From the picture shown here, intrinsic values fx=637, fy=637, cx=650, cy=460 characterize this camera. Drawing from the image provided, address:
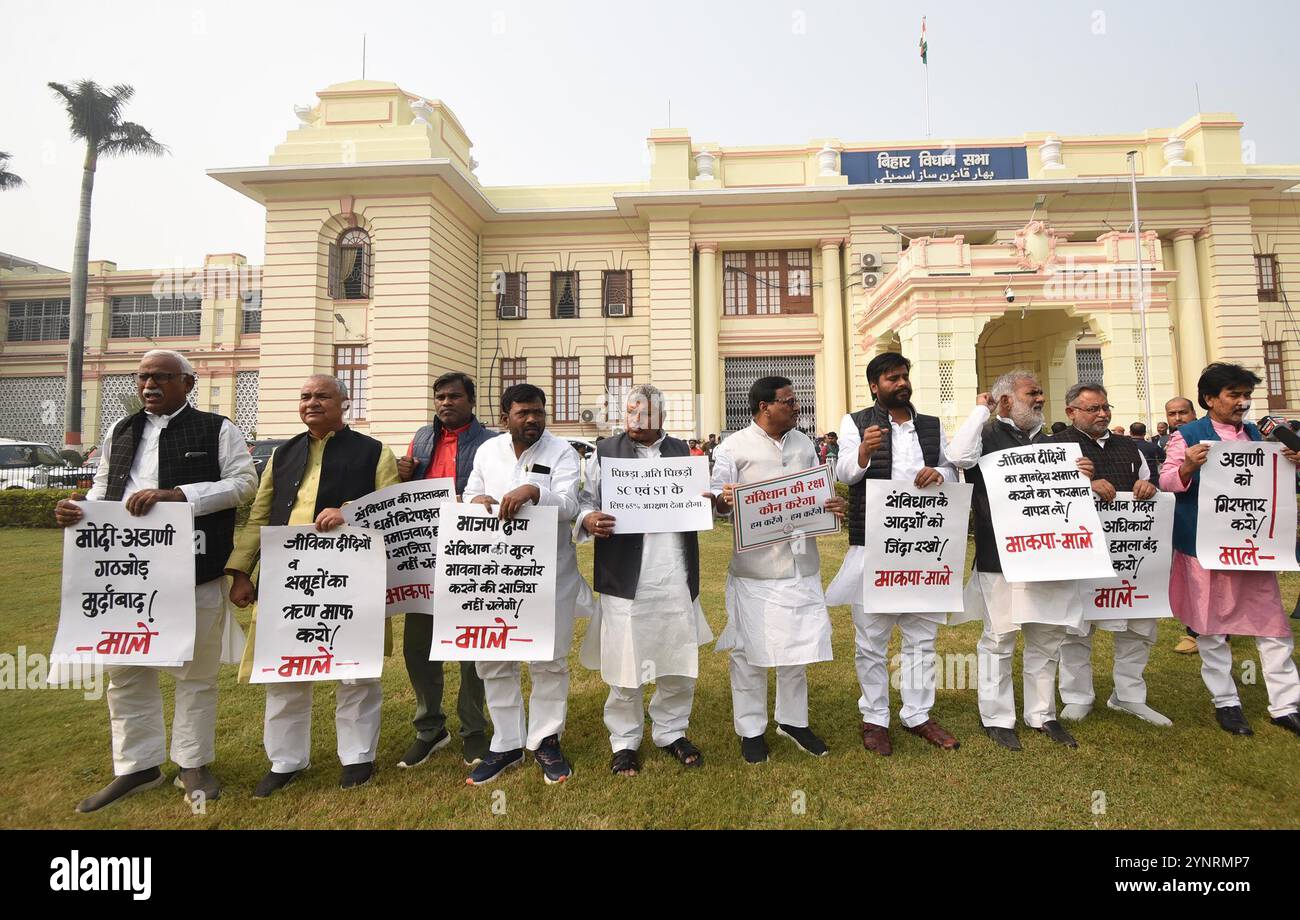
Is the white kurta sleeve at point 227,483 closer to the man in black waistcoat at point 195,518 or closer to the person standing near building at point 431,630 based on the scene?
the man in black waistcoat at point 195,518

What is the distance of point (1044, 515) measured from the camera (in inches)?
159

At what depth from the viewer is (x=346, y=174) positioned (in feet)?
61.6

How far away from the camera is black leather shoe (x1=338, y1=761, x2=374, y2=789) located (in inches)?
139

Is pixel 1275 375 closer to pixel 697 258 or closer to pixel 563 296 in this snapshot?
pixel 697 258

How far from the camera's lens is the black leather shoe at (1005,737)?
388 cm

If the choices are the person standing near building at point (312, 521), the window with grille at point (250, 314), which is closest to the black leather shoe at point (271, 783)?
the person standing near building at point (312, 521)

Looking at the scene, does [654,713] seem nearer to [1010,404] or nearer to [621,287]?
[1010,404]

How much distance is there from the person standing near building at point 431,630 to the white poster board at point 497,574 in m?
0.54

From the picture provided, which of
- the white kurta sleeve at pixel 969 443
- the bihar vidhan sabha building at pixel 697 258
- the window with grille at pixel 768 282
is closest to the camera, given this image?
the white kurta sleeve at pixel 969 443

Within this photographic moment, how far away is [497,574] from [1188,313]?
2481cm

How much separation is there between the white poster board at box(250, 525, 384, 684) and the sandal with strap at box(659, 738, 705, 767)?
1765mm

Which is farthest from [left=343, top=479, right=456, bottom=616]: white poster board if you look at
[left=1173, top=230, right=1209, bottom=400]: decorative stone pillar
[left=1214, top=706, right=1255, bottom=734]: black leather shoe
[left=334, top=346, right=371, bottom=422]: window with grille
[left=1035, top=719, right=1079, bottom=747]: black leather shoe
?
[left=1173, top=230, right=1209, bottom=400]: decorative stone pillar

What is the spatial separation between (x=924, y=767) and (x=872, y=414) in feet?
7.12

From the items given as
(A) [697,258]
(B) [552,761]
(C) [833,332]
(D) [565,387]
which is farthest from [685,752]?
(A) [697,258]
